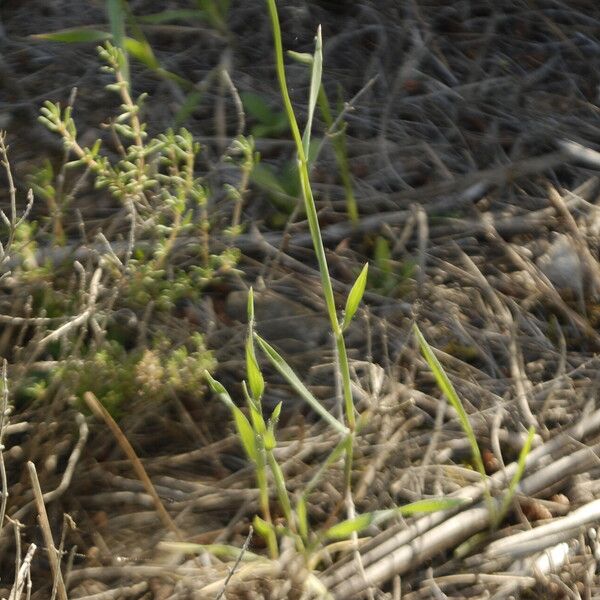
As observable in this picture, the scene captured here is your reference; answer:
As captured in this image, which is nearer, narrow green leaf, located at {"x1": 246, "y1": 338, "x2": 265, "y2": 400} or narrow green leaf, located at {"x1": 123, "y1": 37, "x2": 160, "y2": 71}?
narrow green leaf, located at {"x1": 246, "y1": 338, "x2": 265, "y2": 400}

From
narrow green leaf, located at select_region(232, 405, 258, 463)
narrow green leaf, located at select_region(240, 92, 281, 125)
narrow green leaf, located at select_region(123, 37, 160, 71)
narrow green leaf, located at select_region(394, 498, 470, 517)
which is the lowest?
narrow green leaf, located at select_region(394, 498, 470, 517)

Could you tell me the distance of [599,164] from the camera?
77.2 inches

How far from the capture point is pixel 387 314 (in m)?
1.72

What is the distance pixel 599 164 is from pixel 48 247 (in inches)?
45.3

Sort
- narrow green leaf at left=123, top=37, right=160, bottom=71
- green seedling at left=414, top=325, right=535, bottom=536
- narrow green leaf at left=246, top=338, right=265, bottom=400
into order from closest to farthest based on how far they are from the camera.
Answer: narrow green leaf at left=246, top=338, right=265, bottom=400 < green seedling at left=414, top=325, right=535, bottom=536 < narrow green leaf at left=123, top=37, right=160, bottom=71

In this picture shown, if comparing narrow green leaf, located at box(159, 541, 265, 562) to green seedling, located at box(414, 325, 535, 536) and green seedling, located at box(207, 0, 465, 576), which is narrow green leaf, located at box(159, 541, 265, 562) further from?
green seedling, located at box(414, 325, 535, 536)

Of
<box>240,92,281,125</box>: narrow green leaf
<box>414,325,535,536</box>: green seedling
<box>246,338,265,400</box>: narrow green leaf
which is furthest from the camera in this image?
<box>240,92,281,125</box>: narrow green leaf

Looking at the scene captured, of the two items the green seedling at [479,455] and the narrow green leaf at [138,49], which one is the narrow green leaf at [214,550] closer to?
the green seedling at [479,455]

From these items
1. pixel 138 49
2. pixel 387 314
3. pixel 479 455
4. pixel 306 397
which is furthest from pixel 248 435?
pixel 138 49

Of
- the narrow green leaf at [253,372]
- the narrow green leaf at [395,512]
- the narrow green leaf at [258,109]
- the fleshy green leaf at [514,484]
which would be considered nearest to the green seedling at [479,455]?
the fleshy green leaf at [514,484]

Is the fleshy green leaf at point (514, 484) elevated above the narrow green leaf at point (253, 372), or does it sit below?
below

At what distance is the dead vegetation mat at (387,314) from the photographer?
1.39 metres

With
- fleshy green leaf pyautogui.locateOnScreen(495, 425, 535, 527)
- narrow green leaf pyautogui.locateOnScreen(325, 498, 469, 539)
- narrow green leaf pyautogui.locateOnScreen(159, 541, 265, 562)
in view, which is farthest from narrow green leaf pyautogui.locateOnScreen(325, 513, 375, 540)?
fleshy green leaf pyautogui.locateOnScreen(495, 425, 535, 527)

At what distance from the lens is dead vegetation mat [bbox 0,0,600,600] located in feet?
4.56
